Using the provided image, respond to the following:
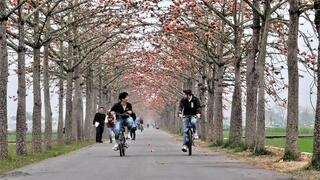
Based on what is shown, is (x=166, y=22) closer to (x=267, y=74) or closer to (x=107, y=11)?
(x=107, y=11)

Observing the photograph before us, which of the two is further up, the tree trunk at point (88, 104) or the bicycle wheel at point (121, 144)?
the tree trunk at point (88, 104)

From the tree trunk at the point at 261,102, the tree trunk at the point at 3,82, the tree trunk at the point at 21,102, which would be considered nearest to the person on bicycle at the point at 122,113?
the tree trunk at the point at 21,102

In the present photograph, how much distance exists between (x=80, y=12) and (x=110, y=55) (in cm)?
2114

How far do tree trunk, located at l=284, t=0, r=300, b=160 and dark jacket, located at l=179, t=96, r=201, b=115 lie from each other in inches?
153

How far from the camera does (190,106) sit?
21.9 metres

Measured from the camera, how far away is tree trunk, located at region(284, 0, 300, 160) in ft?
60.4

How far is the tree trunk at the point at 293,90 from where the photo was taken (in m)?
18.4

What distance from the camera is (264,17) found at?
71.9 feet

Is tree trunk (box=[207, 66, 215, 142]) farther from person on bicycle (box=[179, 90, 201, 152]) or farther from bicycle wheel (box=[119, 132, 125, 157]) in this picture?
bicycle wheel (box=[119, 132, 125, 157])

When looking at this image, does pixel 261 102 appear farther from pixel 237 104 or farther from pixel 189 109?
pixel 237 104

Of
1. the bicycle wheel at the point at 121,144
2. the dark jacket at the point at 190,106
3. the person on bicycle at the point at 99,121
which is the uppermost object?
the dark jacket at the point at 190,106

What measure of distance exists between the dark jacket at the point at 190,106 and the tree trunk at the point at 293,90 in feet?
12.7

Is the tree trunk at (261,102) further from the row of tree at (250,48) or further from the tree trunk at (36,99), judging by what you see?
the tree trunk at (36,99)

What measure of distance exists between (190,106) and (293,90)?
168 inches
